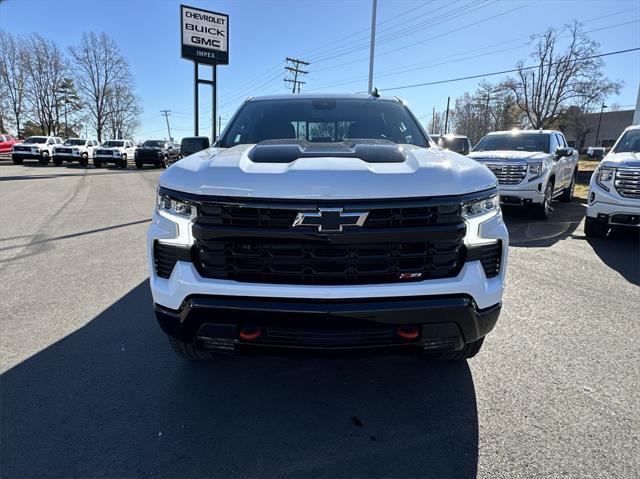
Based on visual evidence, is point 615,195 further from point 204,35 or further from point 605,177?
point 204,35

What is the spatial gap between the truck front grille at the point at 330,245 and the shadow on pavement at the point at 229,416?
1.66 ft

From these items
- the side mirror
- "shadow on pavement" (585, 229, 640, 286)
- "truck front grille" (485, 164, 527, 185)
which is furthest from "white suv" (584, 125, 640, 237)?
the side mirror

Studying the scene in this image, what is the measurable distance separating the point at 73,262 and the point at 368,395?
443 cm

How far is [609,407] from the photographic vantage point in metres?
2.51


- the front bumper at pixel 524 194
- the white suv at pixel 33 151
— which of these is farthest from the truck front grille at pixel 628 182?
the white suv at pixel 33 151

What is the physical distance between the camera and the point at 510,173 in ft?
27.9

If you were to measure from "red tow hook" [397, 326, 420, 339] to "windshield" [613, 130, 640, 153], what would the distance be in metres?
7.40

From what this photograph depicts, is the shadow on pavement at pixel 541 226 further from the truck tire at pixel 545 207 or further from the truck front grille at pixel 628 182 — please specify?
the truck front grille at pixel 628 182

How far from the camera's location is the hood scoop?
2371 mm

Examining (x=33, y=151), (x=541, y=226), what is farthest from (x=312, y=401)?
(x=33, y=151)

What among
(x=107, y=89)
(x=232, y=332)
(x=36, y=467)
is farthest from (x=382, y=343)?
(x=107, y=89)

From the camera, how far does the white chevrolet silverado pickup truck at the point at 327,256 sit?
203 cm

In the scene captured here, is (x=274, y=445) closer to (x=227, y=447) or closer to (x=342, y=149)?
(x=227, y=447)

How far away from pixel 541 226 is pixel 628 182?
6.84ft
